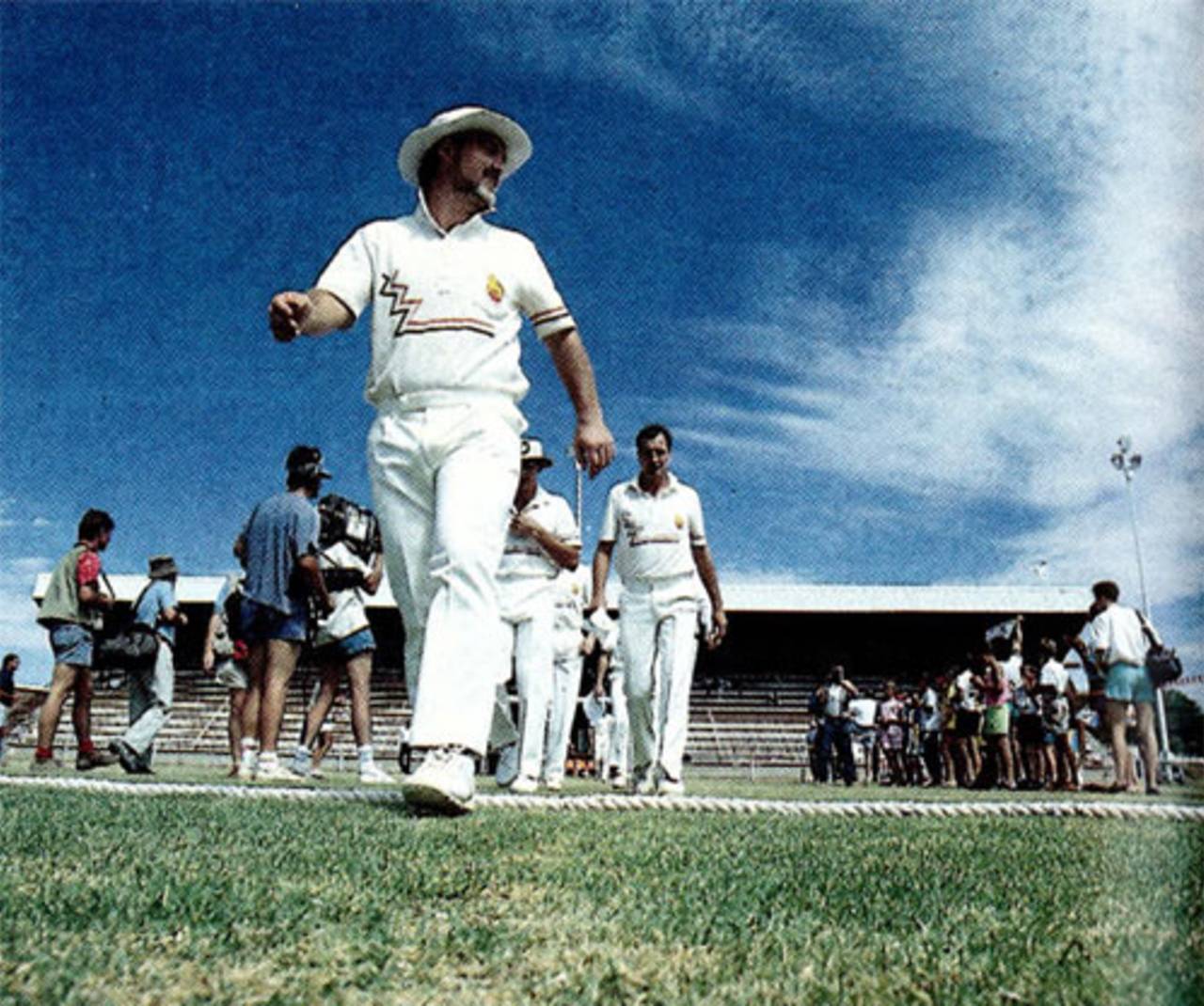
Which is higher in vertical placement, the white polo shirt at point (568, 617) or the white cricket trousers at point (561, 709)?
the white polo shirt at point (568, 617)

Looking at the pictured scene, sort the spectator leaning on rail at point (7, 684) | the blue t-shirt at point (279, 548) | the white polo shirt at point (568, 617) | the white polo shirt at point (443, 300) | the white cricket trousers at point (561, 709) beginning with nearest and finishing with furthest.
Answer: the white polo shirt at point (443, 300) < the blue t-shirt at point (279, 548) < the white cricket trousers at point (561, 709) < the white polo shirt at point (568, 617) < the spectator leaning on rail at point (7, 684)

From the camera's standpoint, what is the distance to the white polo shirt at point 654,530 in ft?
20.4

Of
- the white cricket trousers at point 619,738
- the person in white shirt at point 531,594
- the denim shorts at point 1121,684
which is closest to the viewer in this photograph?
the denim shorts at point 1121,684


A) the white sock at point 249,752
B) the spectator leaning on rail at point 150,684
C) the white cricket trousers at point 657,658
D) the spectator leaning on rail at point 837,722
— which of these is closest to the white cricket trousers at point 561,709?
the white cricket trousers at point 657,658

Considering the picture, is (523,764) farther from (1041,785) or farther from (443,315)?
(1041,785)

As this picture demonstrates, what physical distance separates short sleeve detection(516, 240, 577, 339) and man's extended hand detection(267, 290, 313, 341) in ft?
2.26

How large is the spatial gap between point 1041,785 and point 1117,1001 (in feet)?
39.7

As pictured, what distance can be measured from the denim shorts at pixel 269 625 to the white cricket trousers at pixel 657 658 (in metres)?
1.77

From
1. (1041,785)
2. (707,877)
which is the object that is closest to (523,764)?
(707,877)

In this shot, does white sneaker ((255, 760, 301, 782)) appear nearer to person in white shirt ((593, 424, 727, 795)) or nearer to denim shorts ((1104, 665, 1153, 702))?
person in white shirt ((593, 424, 727, 795))

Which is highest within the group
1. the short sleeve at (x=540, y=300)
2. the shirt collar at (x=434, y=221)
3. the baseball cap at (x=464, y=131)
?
the baseball cap at (x=464, y=131)

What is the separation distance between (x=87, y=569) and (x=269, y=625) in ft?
6.42

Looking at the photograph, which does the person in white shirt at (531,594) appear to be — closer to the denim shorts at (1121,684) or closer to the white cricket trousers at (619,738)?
the denim shorts at (1121,684)

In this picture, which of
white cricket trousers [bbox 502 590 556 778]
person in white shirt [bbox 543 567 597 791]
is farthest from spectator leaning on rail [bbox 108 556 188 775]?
person in white shirt [bbox 543 567 597 791]
